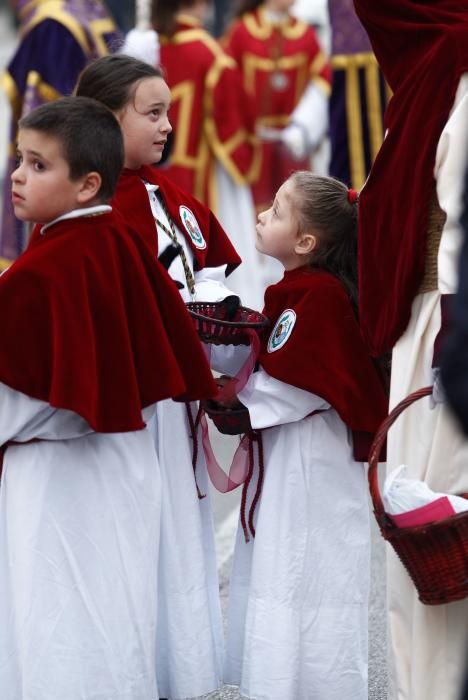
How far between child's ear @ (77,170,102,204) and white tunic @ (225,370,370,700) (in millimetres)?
698

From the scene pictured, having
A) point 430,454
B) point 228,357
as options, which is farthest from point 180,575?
point 430,454

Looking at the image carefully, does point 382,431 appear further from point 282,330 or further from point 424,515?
point 282,330

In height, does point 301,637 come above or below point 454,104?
below

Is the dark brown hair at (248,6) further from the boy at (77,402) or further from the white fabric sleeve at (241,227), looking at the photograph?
the boy at (77,402)

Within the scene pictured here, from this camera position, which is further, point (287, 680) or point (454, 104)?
point (287, 680)

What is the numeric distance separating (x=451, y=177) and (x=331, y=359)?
2.24 ft

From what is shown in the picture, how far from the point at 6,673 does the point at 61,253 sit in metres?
0.95

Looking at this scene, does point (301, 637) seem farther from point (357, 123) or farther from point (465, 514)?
point (357, 123)

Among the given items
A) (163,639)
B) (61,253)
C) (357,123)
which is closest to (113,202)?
(61,253)

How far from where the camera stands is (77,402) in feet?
10.8

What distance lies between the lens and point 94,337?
3.36m

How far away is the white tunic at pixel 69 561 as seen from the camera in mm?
3434

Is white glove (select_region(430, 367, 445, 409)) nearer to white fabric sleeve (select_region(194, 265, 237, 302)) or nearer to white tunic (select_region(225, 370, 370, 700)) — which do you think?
white tunic (select_region(225, 370, 370, 700))

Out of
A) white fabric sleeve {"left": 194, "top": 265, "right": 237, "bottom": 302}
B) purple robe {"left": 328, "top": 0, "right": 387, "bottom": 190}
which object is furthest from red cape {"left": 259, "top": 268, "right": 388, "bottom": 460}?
purple robe {"left": 328, "top": 0, "right": 387, "bottom": 190}
